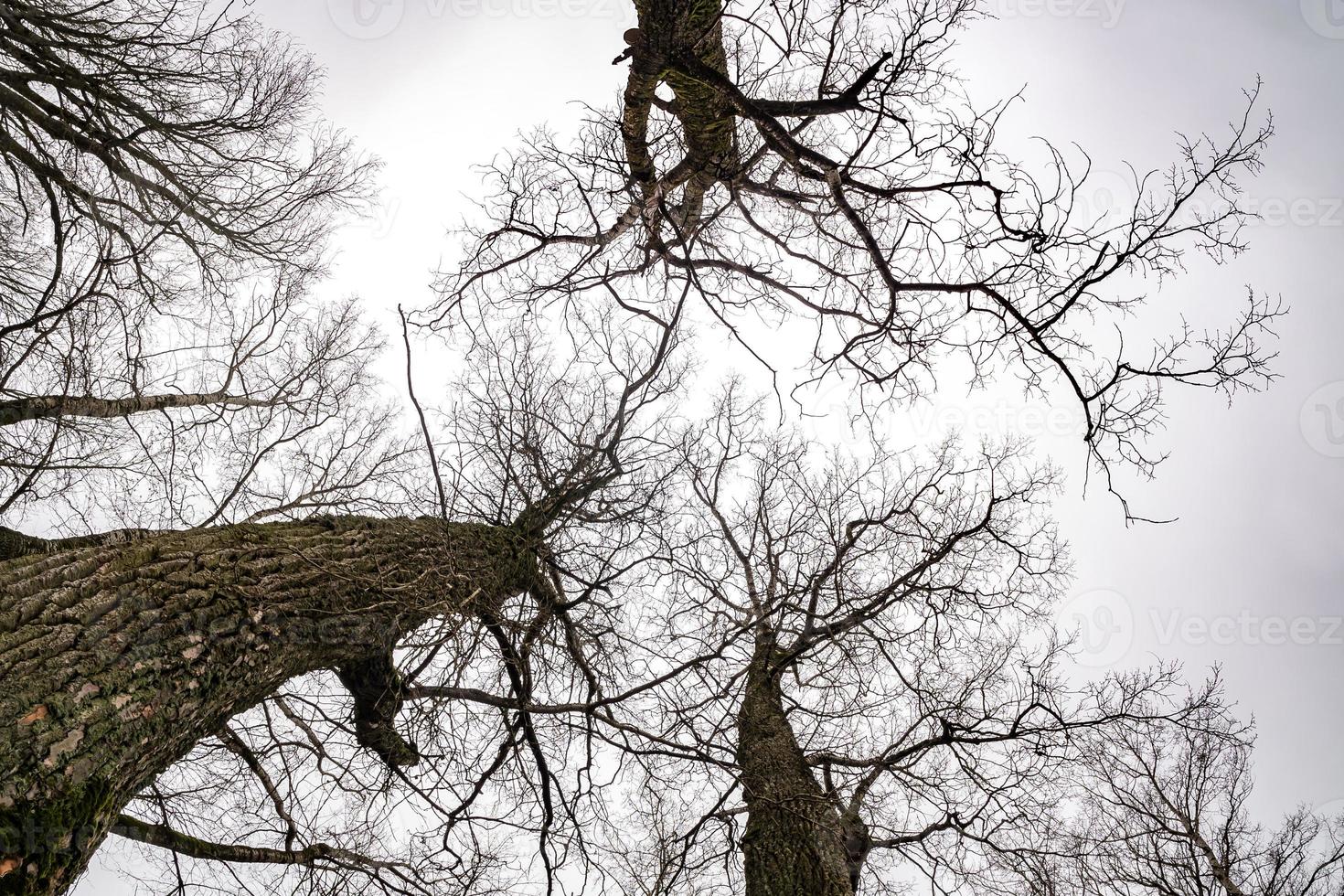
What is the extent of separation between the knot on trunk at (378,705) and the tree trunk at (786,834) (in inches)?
74.5

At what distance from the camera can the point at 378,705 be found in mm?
3572

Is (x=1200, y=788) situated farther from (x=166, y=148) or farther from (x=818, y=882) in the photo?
(x=166, y=148)

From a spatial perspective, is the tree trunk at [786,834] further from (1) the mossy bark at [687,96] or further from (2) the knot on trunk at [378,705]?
(1) the mossy bark at [687,96]

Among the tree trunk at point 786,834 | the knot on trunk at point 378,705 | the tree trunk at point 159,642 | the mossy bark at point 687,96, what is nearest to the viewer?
the tree trunk at point 159,642

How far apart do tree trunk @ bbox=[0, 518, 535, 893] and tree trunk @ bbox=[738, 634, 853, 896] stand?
2.03 metres

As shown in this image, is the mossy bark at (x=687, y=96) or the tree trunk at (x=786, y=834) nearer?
the mossy bark at (x=687, y=96)

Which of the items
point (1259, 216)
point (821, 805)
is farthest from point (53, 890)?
point (1259, 216)

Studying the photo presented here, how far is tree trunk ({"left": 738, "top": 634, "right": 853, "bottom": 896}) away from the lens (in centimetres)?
388

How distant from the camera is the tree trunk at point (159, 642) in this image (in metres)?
2.00

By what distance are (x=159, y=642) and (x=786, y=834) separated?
3.45 m

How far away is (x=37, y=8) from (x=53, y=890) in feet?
16.7

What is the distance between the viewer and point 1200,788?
7.20m

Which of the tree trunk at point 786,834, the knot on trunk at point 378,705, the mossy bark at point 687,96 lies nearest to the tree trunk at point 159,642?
the knot on trunk at point 378,705

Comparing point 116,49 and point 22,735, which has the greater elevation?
point 116,49
